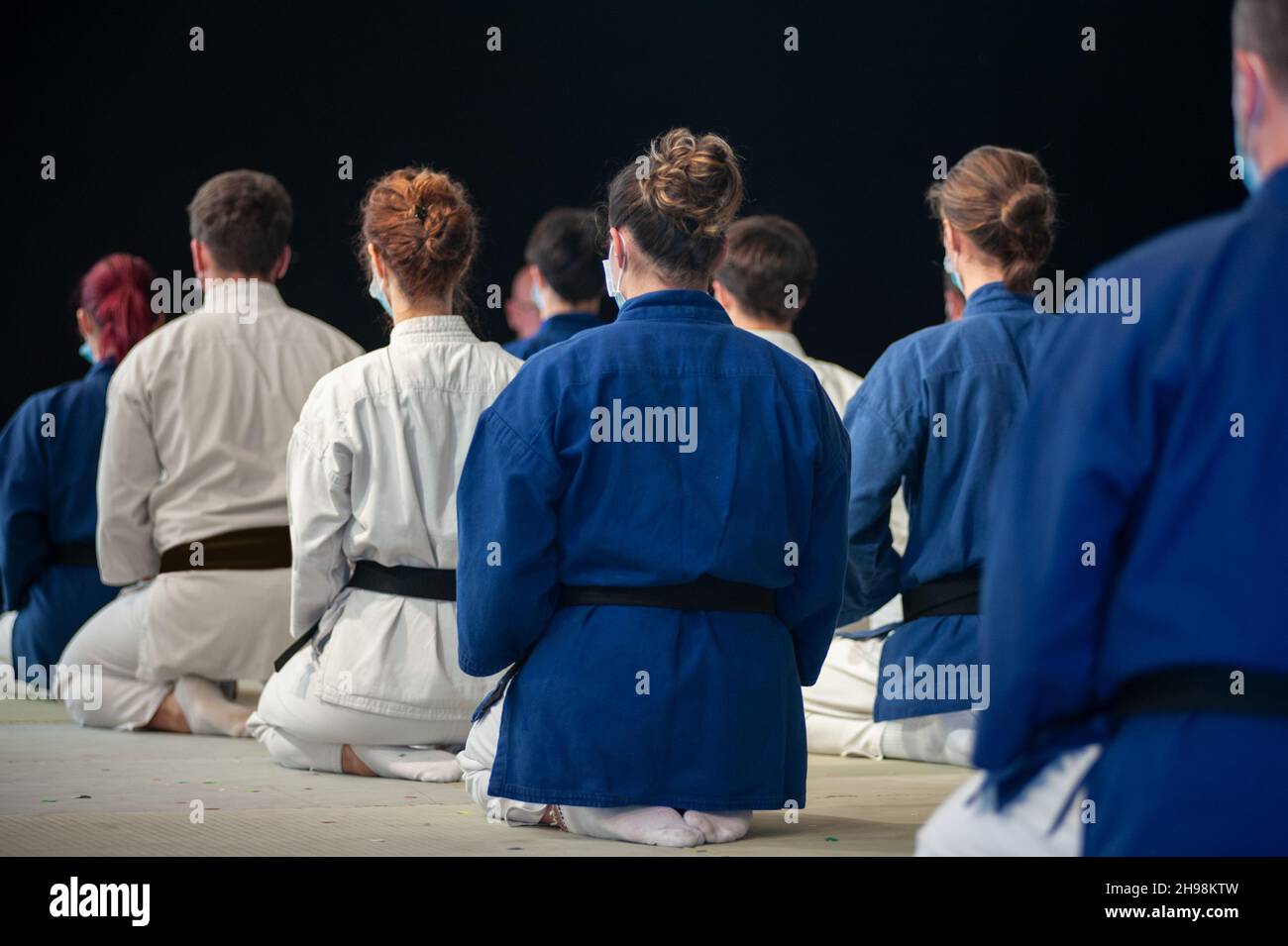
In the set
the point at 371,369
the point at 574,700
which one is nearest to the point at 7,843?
the point at 574,700

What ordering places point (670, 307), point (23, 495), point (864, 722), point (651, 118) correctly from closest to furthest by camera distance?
1. point (670, 307)
2. point (864, 722)
3. point (23, 495)
4. point (651, 118)

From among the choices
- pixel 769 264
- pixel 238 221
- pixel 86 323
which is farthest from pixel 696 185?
pixel 86 323

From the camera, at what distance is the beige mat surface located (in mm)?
Answer: 2312

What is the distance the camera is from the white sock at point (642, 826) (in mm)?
2334

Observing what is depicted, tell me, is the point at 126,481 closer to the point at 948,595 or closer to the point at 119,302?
the point at 119,302

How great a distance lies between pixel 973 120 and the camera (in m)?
6.66

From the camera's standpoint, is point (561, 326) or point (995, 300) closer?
point (995, 300)

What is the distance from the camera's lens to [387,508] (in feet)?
10.0

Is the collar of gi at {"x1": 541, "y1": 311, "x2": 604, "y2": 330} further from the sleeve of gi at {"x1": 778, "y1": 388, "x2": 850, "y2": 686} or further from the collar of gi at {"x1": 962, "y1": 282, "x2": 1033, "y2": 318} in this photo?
the sleeve of gi at {"x1": 778, "y1": 388, "x2": 850, "y2": 686}

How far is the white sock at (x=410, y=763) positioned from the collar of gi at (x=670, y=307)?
1.05 metres

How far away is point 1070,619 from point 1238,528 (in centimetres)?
14

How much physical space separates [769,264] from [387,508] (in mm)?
1250

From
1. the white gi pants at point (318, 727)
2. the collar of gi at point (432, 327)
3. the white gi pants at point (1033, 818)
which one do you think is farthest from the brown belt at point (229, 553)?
the white gi pants at point (1033, 818)
